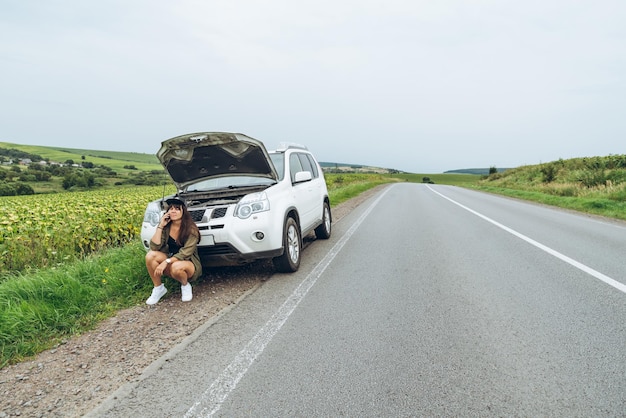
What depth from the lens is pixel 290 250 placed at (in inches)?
219

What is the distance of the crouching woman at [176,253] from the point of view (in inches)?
176

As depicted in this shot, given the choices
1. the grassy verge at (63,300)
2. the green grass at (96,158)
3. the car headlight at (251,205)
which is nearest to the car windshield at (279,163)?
the car headlight at (251,205)

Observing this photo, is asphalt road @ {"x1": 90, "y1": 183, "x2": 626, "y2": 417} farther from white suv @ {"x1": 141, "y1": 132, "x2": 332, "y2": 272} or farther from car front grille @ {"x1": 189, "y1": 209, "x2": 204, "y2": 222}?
car front grille @ {"x1": 189, "y1": 209, "x2": 204, "y2": 222}

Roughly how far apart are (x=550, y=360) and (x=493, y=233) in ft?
20.5

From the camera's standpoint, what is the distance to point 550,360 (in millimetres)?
2840

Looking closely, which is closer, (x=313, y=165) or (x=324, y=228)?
(x=324, y=228)

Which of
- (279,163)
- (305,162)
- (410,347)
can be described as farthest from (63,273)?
(305,162)

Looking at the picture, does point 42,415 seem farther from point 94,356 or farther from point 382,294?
point 382,294

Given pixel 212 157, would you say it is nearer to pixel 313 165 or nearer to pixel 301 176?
pixel 301 176

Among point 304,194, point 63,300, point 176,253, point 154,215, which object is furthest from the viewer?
point 304,194

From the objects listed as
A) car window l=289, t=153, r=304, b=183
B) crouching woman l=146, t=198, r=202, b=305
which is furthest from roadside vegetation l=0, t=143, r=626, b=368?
car window l=289, t=153, r=304, b=183

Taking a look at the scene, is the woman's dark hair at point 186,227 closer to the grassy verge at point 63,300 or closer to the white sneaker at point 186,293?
the white sneaker at point 186,293

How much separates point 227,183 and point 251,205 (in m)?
1.30

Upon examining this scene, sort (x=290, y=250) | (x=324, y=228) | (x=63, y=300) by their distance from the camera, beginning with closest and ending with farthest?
(x=63, y=300)
(x=290, y=250)
(x=324, y=228)
